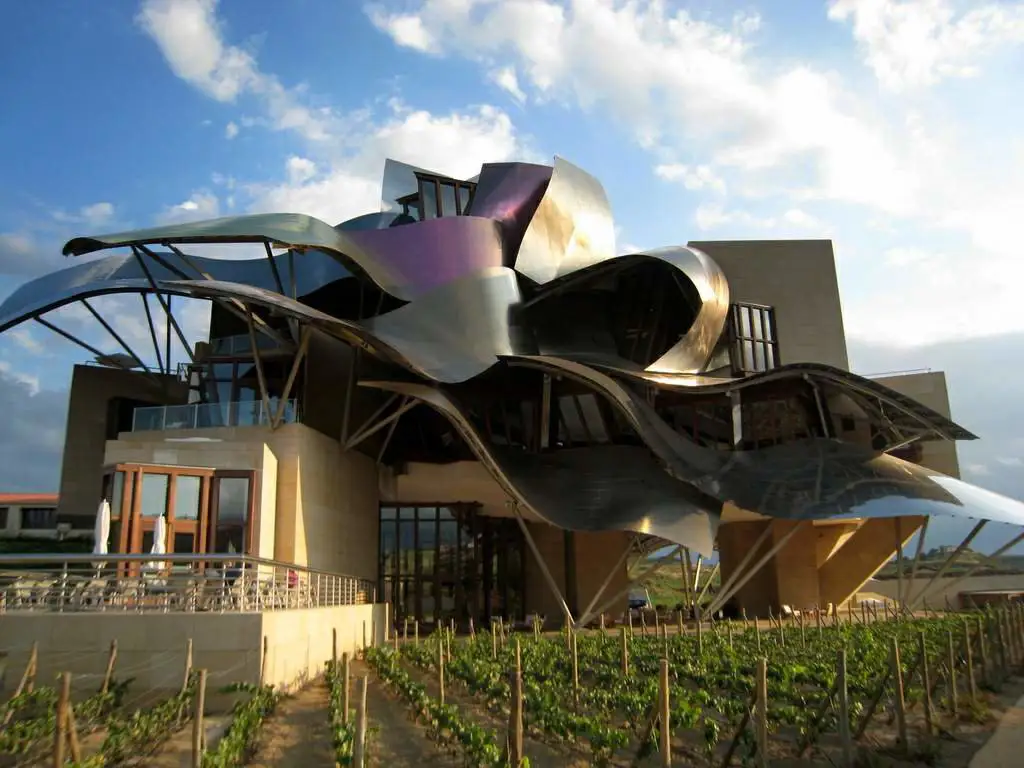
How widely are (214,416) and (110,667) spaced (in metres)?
13.2

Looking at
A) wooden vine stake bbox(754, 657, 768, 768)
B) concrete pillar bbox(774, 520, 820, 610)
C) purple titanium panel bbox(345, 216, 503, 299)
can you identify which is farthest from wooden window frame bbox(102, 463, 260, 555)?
concrete pillar bbox(774, 520, 820, 610)

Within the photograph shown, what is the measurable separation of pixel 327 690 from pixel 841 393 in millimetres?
19384

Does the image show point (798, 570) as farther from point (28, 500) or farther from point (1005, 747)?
point (28, 500)

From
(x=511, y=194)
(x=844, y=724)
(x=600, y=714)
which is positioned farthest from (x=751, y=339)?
(x=844, y=724)

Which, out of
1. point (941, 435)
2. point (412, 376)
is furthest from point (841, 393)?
point (412, 376)

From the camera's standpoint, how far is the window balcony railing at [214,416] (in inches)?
939

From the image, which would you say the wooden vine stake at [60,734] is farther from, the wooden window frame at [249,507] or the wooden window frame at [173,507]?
the wooden window frame at [249,507]

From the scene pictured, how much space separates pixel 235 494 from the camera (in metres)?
22.1

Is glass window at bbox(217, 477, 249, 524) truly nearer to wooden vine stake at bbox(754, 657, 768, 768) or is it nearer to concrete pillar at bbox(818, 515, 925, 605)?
wooden vine stake at bbox(754, 657, 768, 768)

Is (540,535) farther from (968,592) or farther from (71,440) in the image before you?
(968,592)

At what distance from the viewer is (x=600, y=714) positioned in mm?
11938

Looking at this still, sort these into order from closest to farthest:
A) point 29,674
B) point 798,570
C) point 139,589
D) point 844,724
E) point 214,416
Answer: point 844,724 → point 29,674 → point 139,589 → point 214,416 → point 798,570

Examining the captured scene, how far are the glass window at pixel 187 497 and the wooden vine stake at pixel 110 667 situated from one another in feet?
32.6

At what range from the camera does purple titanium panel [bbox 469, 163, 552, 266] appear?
107 feet
